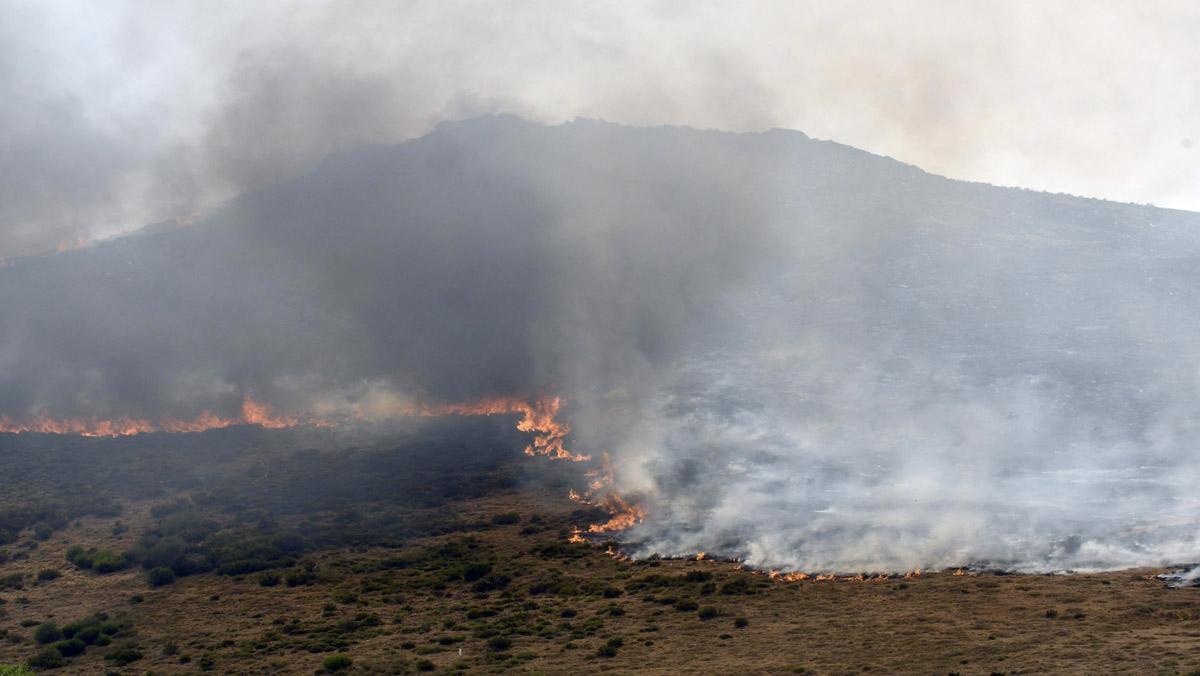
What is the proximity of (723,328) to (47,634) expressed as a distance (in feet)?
264

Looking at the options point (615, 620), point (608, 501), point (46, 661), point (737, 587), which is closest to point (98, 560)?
point (46, 661)

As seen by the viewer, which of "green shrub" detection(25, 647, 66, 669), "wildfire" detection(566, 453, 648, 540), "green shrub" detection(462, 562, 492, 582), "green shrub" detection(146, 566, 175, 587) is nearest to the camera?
"green shrub" detection(25, 647, 66, 669)

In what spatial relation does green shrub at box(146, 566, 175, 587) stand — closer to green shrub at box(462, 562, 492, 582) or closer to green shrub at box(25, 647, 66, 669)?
green shrub at box(25, 647, 66, 669)

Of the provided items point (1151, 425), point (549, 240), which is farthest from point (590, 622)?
point (549, 240)

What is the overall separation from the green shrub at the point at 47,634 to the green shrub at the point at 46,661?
114 inches

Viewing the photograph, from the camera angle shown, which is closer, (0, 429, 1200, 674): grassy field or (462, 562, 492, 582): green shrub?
(0, 429, 1200, 674): grassy field

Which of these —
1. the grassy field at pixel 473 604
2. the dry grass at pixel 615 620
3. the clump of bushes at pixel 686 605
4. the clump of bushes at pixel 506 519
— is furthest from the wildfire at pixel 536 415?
the clump of bushes at pixel 686 605

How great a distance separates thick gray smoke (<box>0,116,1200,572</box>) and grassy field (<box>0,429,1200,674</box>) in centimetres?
743

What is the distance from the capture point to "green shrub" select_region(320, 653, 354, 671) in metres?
49.9

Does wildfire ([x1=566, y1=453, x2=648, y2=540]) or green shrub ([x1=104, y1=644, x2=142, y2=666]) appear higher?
wildfire ([x1=566, y1=453, x2=648, y2=540])

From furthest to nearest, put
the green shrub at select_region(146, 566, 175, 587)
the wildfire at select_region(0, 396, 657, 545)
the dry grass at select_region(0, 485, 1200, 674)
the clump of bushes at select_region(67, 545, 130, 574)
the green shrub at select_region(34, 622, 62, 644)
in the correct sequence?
the wildfire at select_region(0, 396, 657, 545) → the clump of bushes at select_region(67, 545, 130, 574) → the green shrub at select_region(146, 566, 175, 587) → the green shrub at select_region(34, 622, 62, 644) → the dry grass at select_region(0, 485, 1200, 674)

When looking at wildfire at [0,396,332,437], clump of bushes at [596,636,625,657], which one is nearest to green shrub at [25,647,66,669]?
clump of bushes at [596,636,625,657]

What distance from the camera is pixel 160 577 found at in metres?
70.5

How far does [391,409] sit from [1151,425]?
72.7m
